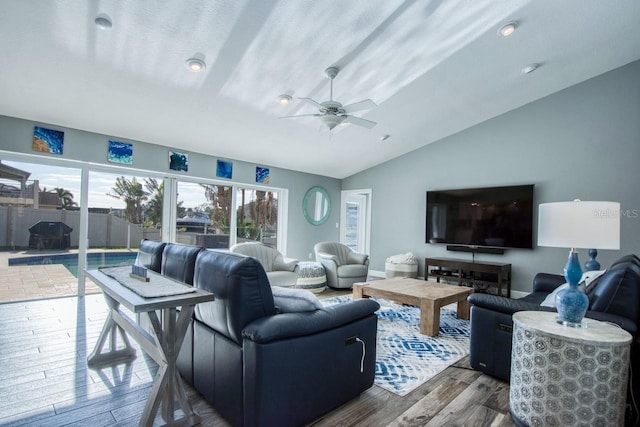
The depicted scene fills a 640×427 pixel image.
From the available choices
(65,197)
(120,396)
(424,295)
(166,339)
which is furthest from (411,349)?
(65,197)

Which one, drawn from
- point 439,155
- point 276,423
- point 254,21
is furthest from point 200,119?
point 439,155

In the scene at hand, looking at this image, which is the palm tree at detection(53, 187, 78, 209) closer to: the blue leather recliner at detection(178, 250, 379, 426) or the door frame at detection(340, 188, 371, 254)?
the blue leather recliner at detection(178, 250, 379, 426)

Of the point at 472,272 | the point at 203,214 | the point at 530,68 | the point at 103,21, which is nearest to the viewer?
the point at 103,21

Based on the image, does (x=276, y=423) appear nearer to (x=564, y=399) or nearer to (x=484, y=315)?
(x=564, y=399)

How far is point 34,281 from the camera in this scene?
4344 millimetres

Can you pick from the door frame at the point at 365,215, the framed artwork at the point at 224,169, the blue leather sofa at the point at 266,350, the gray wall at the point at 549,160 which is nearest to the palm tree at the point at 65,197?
the framed artwork at the point at 224,169

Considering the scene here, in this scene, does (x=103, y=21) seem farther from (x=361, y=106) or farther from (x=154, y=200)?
(x=154, y=200)

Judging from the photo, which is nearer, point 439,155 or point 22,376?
point 22,376

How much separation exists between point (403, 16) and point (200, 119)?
288cm

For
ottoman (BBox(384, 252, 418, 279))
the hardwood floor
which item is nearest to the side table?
the hardwood floor

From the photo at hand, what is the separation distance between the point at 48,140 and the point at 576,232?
5596 mm

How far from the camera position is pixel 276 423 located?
162 centimetres

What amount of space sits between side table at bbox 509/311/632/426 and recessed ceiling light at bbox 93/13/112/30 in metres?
3.73

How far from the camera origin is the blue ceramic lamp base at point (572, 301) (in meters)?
1.81
